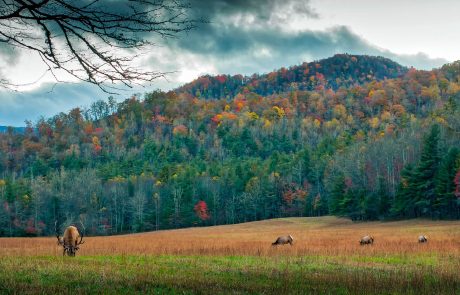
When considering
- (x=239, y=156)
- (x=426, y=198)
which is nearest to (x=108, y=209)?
(x=426, y=198)

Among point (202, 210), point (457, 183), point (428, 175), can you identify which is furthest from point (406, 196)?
point (202, 210)

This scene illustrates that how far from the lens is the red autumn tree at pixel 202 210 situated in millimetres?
99213

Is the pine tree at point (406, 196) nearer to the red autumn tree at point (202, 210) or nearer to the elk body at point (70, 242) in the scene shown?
the red autumn tree at point (202, 210)

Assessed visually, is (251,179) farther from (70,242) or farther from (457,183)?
(70,242)

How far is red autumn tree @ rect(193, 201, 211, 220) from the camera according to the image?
99213 mm

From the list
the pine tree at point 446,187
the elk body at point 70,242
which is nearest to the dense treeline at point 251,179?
the pine tree at point 446,187

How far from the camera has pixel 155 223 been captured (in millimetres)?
98000

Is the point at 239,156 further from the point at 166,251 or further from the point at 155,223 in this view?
the point at 166,251

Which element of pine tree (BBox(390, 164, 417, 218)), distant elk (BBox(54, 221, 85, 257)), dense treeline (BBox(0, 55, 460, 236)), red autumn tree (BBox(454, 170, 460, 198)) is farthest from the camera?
dense treeline (BBox(0, 55, 460, 236))

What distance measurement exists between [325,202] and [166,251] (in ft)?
242

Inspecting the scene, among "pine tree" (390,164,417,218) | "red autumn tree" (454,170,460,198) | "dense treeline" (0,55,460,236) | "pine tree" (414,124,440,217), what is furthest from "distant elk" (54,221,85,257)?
"pine tree" (390,164,417,218)

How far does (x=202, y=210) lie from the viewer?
10056 cm

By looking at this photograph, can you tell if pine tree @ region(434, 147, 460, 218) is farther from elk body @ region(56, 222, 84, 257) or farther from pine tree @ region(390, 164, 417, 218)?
elk body @ region(56, 222, 84, 257)

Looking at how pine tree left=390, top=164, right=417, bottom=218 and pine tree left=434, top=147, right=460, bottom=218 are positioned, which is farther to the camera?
pine tree left=390, top=164, right=417, bottom=218
